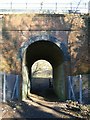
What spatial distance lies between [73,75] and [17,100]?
3.53 metres

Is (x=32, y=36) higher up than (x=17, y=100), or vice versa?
Result: (x=32, y=36)

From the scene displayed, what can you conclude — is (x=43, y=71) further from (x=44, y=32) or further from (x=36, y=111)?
(x=36, y=111)

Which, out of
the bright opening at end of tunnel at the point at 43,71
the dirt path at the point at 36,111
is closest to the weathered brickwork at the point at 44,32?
the dirt path at the point at 36,111

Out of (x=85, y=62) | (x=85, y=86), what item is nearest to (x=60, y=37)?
(x=85, y=62)

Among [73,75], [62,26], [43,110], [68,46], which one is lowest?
[43,110]

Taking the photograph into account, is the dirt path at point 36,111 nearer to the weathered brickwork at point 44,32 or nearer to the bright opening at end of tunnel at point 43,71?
the weathered brickwork at point 44,32

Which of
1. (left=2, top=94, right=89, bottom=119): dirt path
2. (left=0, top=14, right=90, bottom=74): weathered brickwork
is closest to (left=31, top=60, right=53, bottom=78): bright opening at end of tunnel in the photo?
(left=0, top=14, right=90, bottom=74): weathered brickwork

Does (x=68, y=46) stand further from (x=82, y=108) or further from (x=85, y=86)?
(x=82, y=108)

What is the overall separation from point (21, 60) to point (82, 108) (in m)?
5.16

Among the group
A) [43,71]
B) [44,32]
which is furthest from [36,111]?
[43,71]

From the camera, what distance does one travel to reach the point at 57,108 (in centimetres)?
1565

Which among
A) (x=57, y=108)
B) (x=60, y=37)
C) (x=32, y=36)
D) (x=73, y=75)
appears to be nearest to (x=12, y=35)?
(x=32, y=36)

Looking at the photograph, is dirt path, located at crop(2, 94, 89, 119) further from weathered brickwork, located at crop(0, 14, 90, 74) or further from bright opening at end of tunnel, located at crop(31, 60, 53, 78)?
bright opening at end of tunnel, located at crop(31, 60, 53, 78)

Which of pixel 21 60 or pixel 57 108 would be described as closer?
pixel 57 108
